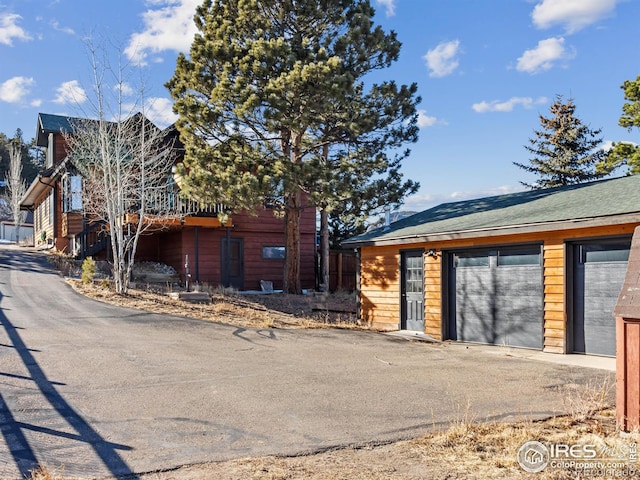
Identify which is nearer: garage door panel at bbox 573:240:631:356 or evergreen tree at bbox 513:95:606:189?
garage door panel at bbox 573:240:631:356

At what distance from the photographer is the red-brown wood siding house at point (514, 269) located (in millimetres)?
9438

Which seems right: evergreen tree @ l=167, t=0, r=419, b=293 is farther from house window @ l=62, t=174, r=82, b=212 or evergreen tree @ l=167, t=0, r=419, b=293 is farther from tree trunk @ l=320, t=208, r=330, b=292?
house window @ l=62, t=174, r=82, b=212

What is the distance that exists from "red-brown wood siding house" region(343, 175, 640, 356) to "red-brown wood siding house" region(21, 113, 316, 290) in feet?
22.9

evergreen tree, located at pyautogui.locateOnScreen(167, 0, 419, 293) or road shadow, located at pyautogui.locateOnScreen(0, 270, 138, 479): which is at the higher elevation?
evergreen tree, located at pyautogui.locateOnScreen(167, 0, 419, 293)

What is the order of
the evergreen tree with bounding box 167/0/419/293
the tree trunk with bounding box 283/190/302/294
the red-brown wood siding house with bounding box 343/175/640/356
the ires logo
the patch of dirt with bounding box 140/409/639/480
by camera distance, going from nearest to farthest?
the patch of dirt with bounding box 140/409/639/480 < the ires logo < the red-brown wood siding house with bounding box 343/175/640/356 < the evergreen tree with bounding box 167/0/419/293 < the tree trunk with bounding box 283/190/302/294

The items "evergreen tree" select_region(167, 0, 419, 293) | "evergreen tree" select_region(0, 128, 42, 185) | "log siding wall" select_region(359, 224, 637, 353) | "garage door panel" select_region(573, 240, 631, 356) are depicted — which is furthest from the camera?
"evergreen tree" select_region(0, 128, 42, 185)

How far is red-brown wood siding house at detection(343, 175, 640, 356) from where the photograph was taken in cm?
944

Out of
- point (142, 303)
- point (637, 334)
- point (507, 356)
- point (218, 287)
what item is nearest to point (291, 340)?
point (507, 356)

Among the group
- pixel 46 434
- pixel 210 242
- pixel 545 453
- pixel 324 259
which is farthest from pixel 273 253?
pixel 545 453

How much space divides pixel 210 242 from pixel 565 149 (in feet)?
56.1

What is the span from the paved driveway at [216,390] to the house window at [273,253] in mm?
9720

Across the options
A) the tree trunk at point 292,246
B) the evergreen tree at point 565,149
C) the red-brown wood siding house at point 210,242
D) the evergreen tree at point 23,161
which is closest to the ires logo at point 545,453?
the tree trunk at point 292,246

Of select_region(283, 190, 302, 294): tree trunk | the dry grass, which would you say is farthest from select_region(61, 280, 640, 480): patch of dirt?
select_region(283, 190, 302, 294): tree trunk

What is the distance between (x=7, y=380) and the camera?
6723 mm
